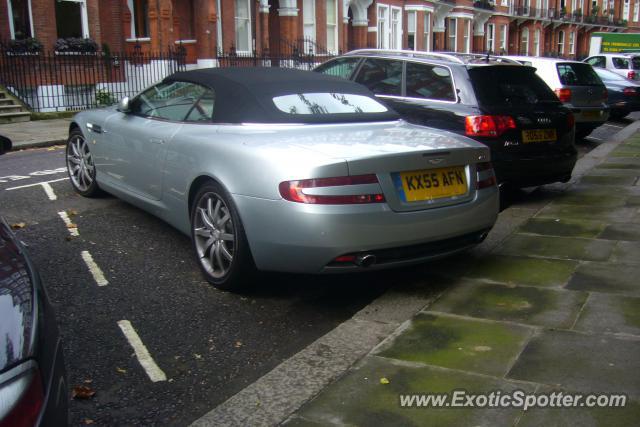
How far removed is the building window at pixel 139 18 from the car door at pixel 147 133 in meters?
19.7

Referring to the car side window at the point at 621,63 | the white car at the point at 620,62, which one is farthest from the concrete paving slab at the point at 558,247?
the car side window at the point at 621,63

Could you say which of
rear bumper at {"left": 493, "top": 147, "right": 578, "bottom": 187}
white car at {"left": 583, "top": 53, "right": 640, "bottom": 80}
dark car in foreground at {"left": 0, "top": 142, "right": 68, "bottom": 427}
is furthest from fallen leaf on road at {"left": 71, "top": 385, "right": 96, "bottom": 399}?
white car at {"left": 583, "top": 53, "right": 640, "bottom": 80}

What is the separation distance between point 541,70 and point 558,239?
8.36 metres

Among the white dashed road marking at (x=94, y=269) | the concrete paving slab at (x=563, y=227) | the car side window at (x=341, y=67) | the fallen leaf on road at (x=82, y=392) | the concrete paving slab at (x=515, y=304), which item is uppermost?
the car side window at (x=341, y=67)

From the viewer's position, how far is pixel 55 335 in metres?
2.20

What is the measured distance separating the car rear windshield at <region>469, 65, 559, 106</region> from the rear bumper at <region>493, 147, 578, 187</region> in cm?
61

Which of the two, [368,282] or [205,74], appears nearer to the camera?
[368,282]

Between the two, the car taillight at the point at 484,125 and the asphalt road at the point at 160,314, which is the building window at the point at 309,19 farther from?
the asphalt road at the point at 160,314

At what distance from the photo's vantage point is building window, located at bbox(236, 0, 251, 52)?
89.3ft

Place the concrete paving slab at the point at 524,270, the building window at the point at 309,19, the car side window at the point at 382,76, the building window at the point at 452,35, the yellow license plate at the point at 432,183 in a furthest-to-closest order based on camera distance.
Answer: the building window at the point at 452,35, the building window at the point at 309,19, the car side window at the point at 382,76, the concrete paving slab at the point at 524,270, the yellow license plate at the point at 432,183

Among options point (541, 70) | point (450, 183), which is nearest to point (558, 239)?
point (450, 183)

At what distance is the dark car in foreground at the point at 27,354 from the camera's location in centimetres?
181

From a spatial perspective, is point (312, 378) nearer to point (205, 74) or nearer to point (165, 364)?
point (165, 364)

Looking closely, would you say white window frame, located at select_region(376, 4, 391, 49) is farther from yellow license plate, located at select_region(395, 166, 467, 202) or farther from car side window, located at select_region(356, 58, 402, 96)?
yellow license plate, located at select_region(395, 166, 467, 202)
